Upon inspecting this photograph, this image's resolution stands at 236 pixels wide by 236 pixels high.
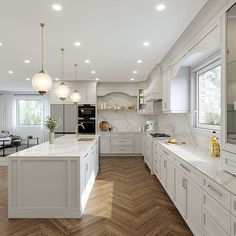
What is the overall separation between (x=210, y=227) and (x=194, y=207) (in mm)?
389

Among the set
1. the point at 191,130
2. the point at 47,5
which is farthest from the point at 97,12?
the point at 191,130

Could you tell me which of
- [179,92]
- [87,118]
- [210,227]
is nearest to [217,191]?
[210,227]

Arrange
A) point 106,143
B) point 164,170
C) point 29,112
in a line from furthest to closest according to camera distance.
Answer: point 29,112
point 106,143
point 164,170

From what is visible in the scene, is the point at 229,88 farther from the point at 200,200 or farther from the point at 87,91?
the point at 87,91

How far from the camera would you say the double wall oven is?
278 inches

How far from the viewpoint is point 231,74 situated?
6.06ft

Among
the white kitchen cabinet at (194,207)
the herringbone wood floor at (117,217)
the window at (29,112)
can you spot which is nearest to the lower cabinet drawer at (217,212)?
the white kitchen cabinet at (194,207)

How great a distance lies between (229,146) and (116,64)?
3690mm

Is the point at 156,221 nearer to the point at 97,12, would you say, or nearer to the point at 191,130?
the point at 191,130

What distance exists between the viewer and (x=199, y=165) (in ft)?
7.11

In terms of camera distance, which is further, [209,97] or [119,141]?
[119,141]

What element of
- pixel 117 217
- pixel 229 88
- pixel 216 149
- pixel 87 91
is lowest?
pixel 117 217

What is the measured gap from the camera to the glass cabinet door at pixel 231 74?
72.0 inches

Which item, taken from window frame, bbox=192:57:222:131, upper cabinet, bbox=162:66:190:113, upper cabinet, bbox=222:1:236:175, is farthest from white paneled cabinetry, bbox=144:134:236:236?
upper cabinet, bbox=162:66:190:113
